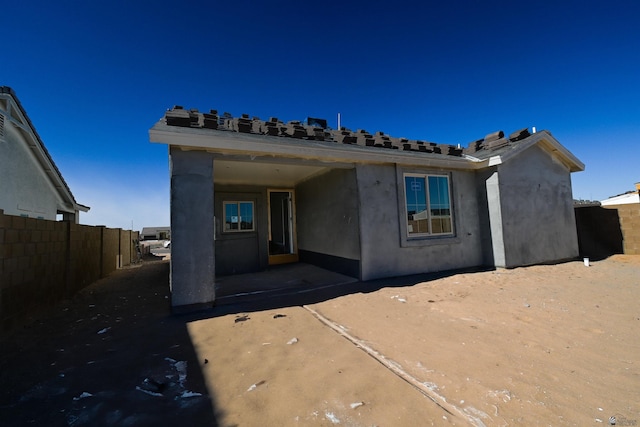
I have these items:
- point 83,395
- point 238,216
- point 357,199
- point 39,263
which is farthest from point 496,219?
point 39,263

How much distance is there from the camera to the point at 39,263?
503 cm

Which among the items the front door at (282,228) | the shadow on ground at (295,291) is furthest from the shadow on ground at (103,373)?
the front door at (282,228)

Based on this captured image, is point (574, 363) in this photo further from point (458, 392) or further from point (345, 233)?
point (345, 233)

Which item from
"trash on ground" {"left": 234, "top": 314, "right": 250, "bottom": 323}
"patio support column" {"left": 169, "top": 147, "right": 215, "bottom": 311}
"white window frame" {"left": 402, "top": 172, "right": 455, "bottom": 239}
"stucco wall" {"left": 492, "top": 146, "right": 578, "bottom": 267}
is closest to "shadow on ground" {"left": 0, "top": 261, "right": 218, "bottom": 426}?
"patio support column" {"left": 169, "top": 147, "right": 215, "bottom": 311}

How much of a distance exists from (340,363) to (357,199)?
4192mm

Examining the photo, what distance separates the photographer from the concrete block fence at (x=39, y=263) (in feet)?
13.5

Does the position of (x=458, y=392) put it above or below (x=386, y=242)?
below

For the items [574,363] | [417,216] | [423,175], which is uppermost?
[423,175]

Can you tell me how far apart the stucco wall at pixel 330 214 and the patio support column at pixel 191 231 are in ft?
11.0

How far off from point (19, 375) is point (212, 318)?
82.4 inches

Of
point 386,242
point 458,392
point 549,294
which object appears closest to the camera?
point 458,392

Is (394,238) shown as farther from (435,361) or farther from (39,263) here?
(39,263)

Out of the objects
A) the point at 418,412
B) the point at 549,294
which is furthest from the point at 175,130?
the point at 549,294

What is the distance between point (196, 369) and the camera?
111 inches
